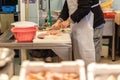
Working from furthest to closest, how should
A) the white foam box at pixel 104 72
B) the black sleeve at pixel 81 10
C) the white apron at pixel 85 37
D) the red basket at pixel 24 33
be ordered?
the white apron at pixel 85 37
the black sleeve at pixel 81 10
the red basket at pixel 24 33
the white foam box at pixel 104 72

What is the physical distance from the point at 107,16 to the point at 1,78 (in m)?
3.44

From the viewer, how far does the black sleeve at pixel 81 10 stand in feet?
7.98

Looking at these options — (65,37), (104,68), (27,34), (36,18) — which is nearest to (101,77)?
(104,68)

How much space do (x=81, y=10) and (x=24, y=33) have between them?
58 centimetres

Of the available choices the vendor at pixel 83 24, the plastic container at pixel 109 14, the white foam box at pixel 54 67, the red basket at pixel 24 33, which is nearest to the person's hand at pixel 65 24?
the vendor at pixel 83 24

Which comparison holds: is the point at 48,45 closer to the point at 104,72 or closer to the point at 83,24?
the point at 83,24

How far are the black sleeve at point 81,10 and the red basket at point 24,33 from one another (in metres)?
0.42

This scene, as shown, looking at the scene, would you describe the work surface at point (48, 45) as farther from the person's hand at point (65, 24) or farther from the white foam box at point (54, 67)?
the white foam box at point (54, 67)

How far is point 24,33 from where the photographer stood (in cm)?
233

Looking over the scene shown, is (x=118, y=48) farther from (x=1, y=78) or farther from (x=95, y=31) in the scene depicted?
(x=1, y=78)

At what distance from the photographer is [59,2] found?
476cm

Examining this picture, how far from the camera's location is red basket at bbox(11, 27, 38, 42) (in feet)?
7.61

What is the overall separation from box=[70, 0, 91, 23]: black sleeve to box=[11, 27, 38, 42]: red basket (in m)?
0.42

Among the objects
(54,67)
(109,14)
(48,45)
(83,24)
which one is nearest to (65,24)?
(83,24)
